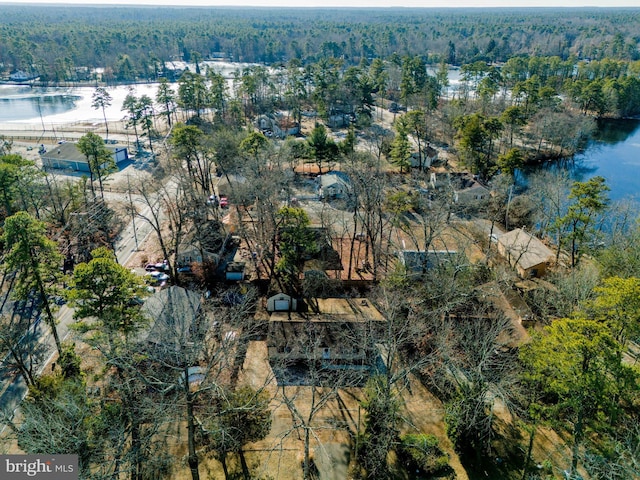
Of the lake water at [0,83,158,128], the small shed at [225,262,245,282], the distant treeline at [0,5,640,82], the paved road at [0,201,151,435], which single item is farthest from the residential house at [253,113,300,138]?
the distant treeline at [0,5,640,82]

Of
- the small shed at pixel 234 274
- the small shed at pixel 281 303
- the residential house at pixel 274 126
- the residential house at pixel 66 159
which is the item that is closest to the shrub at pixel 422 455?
the small shed at pixel 281 303

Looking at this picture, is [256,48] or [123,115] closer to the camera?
[123,115]

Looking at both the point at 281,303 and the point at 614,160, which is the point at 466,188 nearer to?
the point at 281,303

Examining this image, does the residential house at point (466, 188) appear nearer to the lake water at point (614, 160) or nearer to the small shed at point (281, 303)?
the lake water at point (614, 160)

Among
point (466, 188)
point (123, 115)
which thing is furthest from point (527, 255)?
point (123, 115)

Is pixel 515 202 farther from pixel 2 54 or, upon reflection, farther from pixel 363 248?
pixel 2 54

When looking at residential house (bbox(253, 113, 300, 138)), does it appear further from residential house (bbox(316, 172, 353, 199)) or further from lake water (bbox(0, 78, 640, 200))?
lake water (bbox(0, 78, 640, 200))

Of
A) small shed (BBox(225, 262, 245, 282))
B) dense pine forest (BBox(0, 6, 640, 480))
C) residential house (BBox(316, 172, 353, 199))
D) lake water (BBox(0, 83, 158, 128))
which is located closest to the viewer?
dense pine forest (BBox(0, 6, 640, 480))
